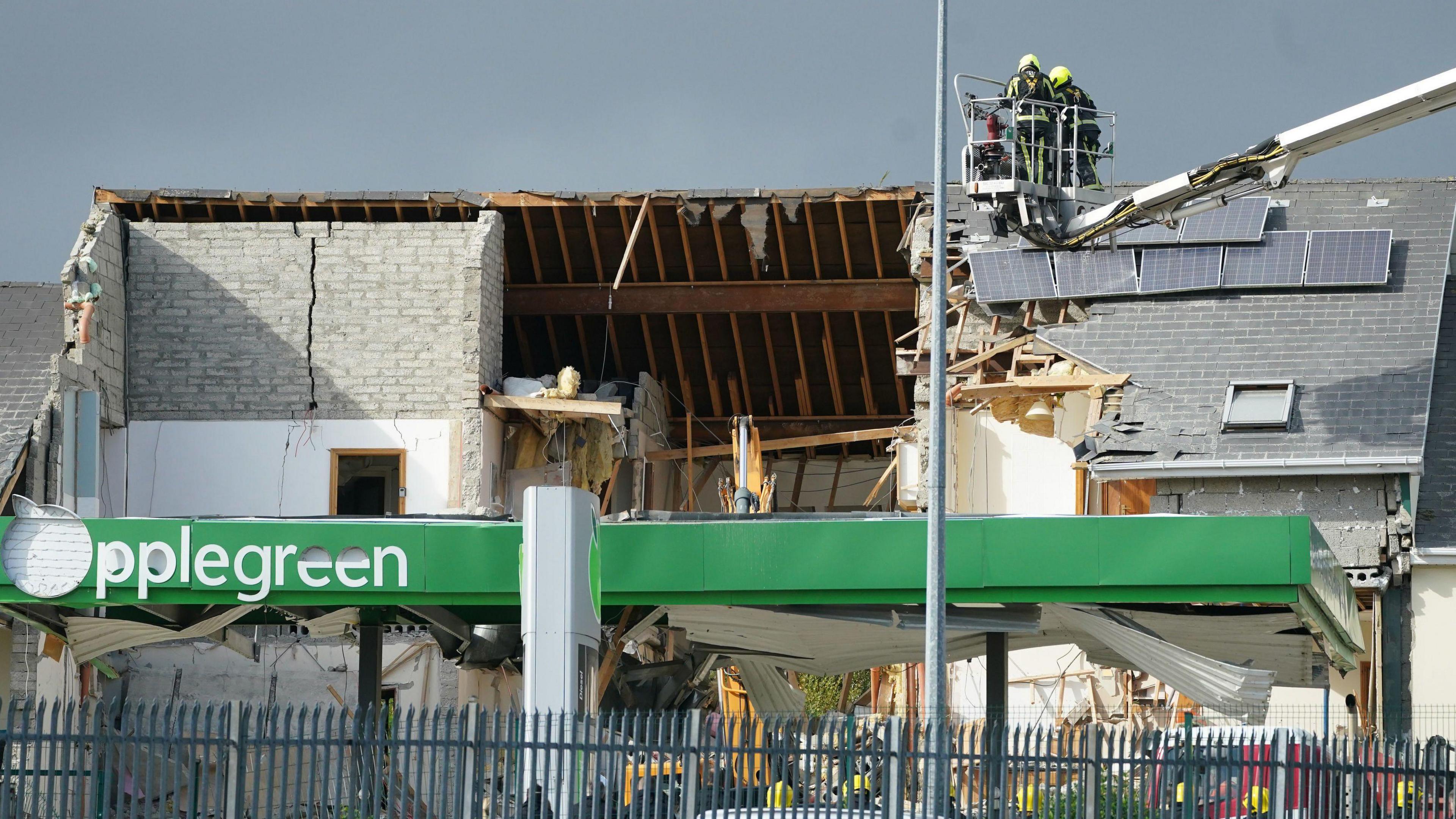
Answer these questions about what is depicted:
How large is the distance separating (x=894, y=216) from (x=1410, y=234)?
8187 mm

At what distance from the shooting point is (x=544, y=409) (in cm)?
2720

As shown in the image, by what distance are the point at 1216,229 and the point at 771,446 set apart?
9.17 metres

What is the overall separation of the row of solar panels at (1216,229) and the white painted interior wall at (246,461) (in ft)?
33.5

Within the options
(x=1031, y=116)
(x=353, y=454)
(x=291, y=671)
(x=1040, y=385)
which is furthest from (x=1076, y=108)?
(x=291, y=671)

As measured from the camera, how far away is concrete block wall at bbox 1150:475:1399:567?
22172 mm

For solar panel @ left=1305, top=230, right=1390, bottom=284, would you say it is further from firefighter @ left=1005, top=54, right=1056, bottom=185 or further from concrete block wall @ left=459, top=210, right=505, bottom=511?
concrete block wall @ left=459, top=210, right=505, bottom=511

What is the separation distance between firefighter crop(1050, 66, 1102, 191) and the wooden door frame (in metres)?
11.5

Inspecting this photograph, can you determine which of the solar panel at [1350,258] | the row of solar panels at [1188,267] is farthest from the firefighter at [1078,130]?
the solar panel at [1350,258]

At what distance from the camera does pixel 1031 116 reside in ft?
71.0

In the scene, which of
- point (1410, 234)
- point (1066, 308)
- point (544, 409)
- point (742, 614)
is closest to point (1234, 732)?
point (742, 614)

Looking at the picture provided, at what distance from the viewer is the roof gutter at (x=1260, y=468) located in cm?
2191

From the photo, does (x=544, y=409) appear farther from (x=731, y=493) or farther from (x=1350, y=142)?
(x=1350, y=142)

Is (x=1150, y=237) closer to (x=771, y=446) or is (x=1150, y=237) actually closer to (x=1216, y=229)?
(x=1216, y=229)

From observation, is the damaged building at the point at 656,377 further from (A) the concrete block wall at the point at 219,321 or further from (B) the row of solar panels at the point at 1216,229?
(B) the row of solar panels at the point at 1216,229
